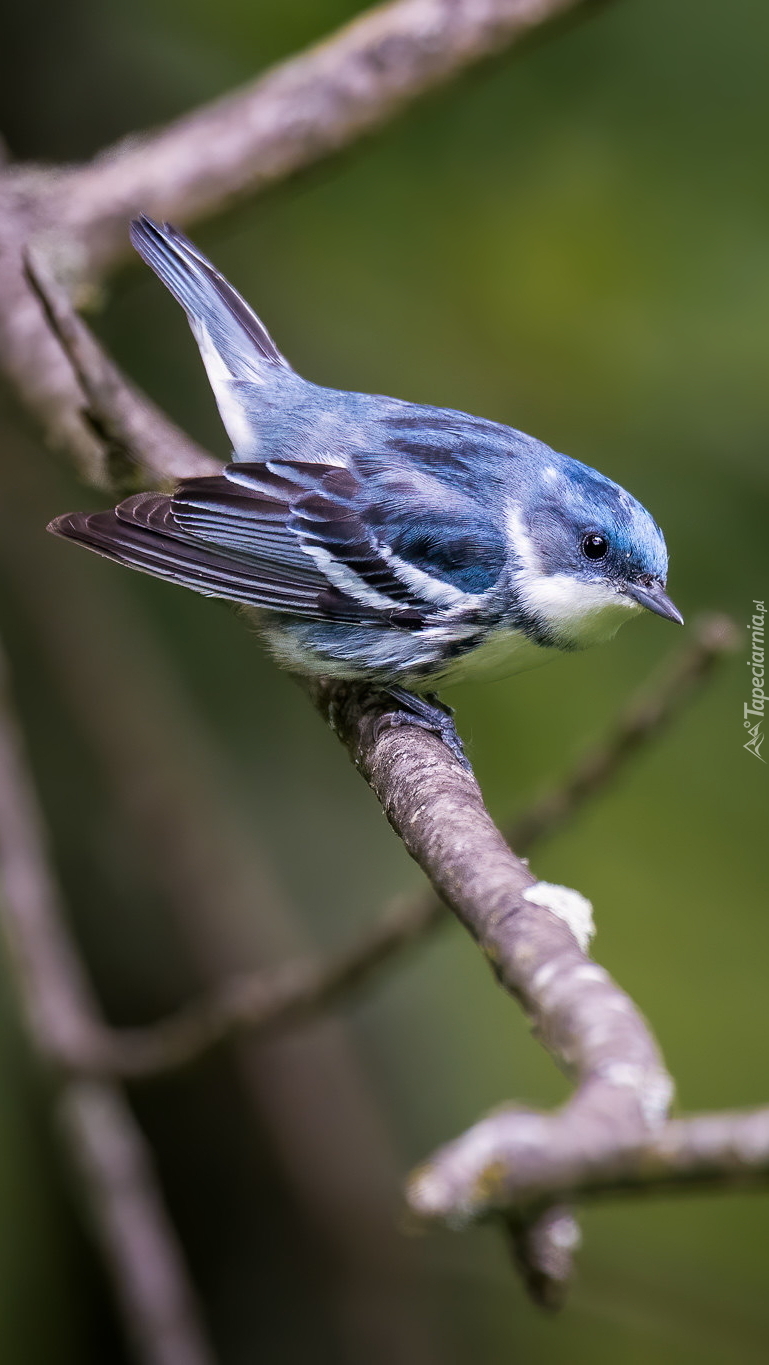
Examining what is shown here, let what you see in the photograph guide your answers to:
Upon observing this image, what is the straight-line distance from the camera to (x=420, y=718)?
2504 millimetres

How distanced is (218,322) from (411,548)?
101cm

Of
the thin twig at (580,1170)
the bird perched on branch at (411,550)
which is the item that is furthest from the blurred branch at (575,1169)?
the bird perched on branch at (411,550)

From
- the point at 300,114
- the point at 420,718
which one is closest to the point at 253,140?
the point at 300,114

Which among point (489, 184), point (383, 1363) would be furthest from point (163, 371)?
point (383, 1363)

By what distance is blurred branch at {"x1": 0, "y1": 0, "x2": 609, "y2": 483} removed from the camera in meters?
3.35

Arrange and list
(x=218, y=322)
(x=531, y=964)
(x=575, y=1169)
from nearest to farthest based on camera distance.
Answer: (x=575, y=1169) → (x=531, y=964) → (x=218, y=322)

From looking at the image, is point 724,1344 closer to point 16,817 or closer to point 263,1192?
point 263,1192

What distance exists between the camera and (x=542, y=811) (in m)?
2.60

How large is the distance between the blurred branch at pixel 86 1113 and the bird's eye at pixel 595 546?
1626 millimetres

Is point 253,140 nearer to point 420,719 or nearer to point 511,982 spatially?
point 420,719

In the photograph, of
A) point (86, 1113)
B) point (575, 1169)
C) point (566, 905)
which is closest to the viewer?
point (575, 1169)

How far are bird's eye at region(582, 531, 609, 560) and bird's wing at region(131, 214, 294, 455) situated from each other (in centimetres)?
89

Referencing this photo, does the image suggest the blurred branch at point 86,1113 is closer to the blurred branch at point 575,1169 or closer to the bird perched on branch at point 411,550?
the bird perched on branch at point 411,550

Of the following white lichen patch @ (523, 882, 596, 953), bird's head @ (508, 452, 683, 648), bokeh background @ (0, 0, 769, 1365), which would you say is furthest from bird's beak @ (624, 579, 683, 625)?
white lichen patch @ (523, 882, 596, 953)
